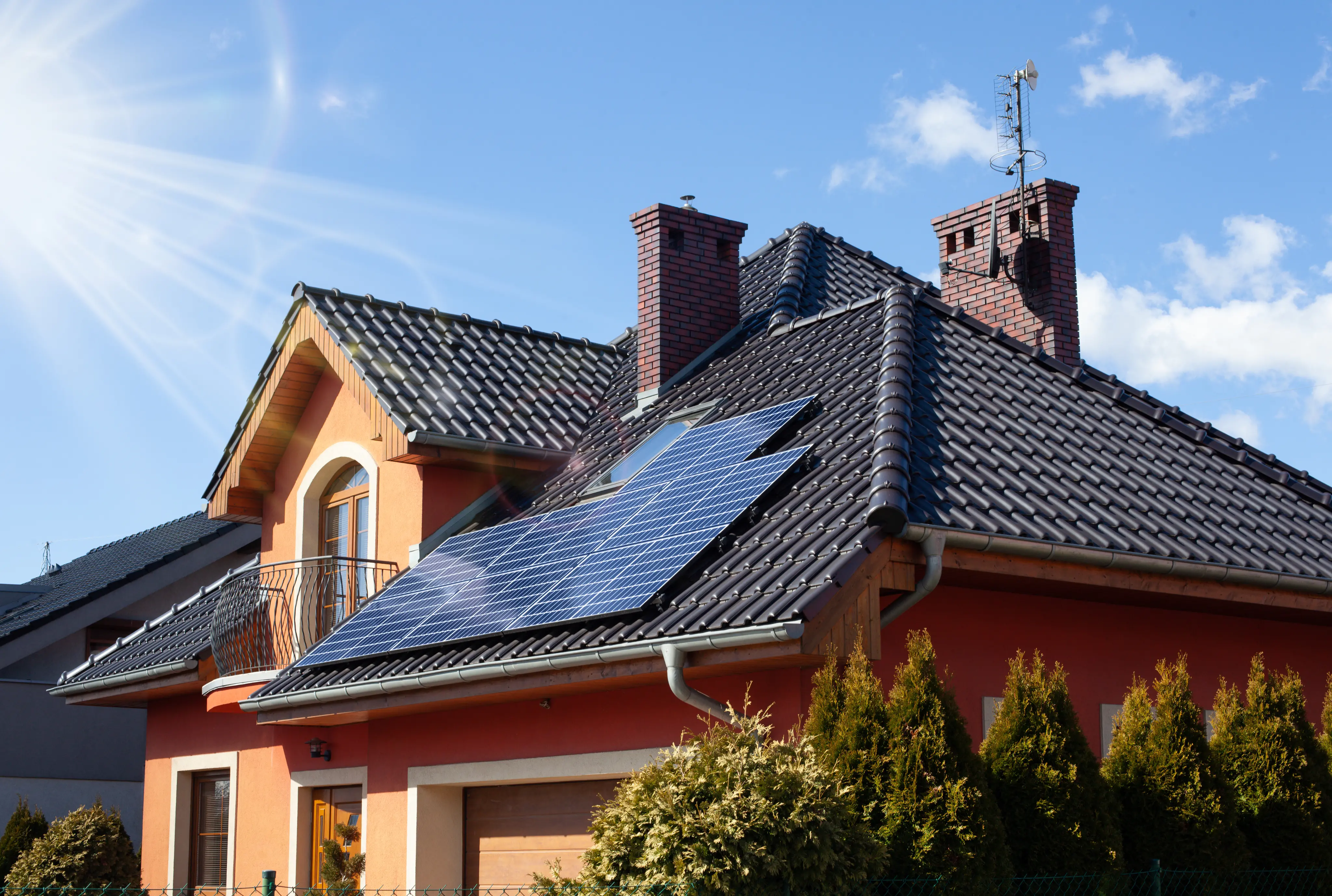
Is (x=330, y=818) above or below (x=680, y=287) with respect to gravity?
below

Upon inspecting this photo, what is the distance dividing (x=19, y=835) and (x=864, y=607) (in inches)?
551

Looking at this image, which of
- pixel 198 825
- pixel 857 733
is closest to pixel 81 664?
pixel 198 825

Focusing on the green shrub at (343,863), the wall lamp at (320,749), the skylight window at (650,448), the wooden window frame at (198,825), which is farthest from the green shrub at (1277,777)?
the wooden window frame at (198,825)

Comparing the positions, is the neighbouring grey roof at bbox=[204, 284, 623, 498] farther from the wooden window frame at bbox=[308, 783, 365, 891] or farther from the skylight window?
the wooden window frame at bbox=[308, 783, 365, 891]

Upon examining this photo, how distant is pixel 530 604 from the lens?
1080cm

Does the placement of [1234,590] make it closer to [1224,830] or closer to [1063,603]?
[1063,603]

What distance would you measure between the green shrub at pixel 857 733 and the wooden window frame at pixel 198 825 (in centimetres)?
1045

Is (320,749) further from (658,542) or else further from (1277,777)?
(1277,777)

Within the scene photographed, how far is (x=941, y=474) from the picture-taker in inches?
402

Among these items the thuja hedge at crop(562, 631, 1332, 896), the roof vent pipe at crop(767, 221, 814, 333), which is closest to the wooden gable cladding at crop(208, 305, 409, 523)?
the roof vent pipe at crop(767, 221, 814, 333)

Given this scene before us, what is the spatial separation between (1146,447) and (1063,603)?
2602 millimetres

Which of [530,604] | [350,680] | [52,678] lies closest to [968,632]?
[530,604]

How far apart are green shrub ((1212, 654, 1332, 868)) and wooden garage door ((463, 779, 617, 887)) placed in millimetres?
4374

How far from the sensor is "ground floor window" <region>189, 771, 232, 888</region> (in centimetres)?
1666
